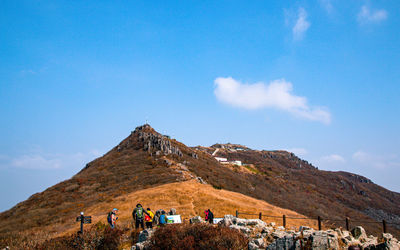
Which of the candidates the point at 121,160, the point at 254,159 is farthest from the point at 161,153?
the point at 254,159

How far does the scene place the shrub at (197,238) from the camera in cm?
1374

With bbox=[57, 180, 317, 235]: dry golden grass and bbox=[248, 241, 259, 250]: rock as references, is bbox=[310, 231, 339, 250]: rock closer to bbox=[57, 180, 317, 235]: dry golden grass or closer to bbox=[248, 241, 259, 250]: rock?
bbox=[248, 241, 259, 250]: rock

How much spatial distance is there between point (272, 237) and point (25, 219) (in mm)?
36281

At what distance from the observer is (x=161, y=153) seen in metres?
64.3

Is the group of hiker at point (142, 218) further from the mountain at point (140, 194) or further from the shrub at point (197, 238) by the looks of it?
the mountain at point (140, 194)

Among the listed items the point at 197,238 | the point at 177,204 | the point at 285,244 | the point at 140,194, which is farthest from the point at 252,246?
the point at 140,194

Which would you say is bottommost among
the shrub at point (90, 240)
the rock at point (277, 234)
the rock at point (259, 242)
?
the shrub at point (90, 240)

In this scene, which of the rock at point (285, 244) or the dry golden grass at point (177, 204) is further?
the dry golden grass at point (177, 204)

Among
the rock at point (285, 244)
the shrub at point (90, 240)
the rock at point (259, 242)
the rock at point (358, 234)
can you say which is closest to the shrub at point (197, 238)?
the rock at point (259, 242)

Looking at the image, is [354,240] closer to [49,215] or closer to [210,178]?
[49,215]

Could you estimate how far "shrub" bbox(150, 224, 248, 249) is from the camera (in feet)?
45.1

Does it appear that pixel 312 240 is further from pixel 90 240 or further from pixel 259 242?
pixel 90 240

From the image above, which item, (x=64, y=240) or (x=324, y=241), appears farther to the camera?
(x=64, y=240)

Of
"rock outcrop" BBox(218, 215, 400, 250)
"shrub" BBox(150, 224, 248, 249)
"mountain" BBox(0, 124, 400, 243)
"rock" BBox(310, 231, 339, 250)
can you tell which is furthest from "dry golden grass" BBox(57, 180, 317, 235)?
"rock" BBox(310, 231, 339, 250)
